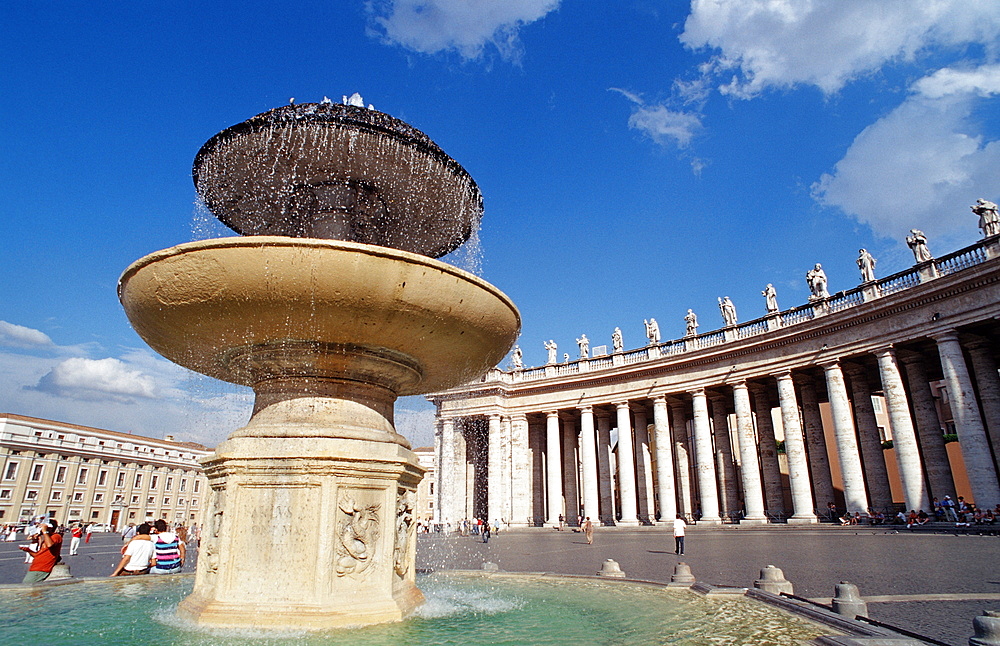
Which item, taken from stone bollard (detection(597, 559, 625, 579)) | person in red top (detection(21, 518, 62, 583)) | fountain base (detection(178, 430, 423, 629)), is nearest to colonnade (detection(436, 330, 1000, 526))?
stone bollard (detection(597, 559, 625, 579))

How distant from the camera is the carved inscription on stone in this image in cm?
496

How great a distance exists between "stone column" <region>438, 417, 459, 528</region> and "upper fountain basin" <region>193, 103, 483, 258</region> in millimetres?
32076

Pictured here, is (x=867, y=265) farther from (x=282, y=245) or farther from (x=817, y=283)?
(x=282, y=245)

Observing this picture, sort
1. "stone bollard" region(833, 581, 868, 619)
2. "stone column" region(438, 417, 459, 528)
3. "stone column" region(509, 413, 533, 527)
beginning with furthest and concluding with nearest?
"stone column" region(438, 417, 459, 528) → "stone column" region(509, 413, 533, 527) → "stone bollard" region(833, 581, 868, 619)

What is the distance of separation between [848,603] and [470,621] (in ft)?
11.4

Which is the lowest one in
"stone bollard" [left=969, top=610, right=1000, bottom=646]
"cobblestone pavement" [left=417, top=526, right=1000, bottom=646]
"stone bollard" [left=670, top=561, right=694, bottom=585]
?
"cobblestone pavement" [left=417, top=526, right=1000, bottom=646]

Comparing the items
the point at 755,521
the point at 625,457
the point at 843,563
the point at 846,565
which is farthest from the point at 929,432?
the point at 846,565

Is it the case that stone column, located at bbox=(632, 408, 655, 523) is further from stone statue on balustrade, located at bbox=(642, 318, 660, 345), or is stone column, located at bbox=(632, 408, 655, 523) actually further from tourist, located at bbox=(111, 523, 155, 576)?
tourist, located at bbox=(111, 523, 155, 576)

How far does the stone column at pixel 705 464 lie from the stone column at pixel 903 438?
901 centimetres

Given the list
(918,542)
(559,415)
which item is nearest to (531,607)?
(918,542)

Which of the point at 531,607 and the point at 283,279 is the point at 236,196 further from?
the point at 531,607

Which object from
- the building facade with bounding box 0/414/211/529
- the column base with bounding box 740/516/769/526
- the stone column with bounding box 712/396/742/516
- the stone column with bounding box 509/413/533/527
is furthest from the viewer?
the building facade with bounding box 0/414/211/529

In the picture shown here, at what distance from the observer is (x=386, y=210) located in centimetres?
758

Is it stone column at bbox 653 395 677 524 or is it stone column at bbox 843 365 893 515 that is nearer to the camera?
stone column at bbox 843 365 893 515
